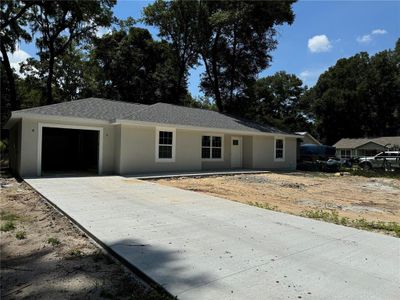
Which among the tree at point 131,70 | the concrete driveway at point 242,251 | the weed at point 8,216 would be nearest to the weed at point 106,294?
the concrete driveway at point 242,251

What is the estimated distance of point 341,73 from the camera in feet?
176

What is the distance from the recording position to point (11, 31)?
26.3 m

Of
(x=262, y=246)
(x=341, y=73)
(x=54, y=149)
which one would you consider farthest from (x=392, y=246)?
(x=341, y=73)

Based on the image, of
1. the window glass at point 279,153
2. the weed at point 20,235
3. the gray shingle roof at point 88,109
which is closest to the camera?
the weed at point 20,235

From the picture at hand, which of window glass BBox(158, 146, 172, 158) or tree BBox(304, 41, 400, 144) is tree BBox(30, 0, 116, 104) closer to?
window glass BBox(158, 146, 172, 158)

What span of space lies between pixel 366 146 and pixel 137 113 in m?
38.5

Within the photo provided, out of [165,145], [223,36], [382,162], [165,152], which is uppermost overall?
[223,36]

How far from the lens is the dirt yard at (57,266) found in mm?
3268

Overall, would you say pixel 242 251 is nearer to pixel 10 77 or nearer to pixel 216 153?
pixel 216 153

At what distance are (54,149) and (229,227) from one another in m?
17.8

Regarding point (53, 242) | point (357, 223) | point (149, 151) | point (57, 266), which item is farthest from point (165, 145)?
point (57, 266)

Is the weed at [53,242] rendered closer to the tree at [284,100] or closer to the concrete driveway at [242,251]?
the concrete driveway at [242,251]

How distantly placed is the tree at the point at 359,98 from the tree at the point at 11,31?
141 feet

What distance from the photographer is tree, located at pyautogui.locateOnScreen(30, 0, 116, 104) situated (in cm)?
2605
